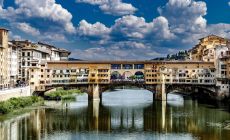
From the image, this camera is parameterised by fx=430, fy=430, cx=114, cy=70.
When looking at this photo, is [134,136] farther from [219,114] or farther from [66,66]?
[66,66]

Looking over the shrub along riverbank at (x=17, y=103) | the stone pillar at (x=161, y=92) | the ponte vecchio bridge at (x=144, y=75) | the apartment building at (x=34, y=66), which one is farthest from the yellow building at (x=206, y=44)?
the shrub along riverbank at (x=17, y=103)

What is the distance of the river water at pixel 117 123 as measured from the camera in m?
41.2

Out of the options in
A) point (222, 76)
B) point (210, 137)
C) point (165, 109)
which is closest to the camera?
point (210, 137)

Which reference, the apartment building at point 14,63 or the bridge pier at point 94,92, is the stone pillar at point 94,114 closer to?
the bridge pier at point 94,92

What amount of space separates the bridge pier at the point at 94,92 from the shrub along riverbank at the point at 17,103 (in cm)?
1082

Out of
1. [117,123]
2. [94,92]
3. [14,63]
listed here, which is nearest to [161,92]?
[94,92]

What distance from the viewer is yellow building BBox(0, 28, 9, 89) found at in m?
71.2

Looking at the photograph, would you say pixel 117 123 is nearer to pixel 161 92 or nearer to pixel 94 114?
pixel 94 114

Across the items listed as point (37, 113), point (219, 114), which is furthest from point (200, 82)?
point (37, 113)

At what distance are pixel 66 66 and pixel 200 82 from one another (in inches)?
983

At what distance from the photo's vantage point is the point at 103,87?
257 ft

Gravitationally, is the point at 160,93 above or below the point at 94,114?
above

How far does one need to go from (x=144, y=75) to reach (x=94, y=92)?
9871mm

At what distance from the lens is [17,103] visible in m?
57.5
